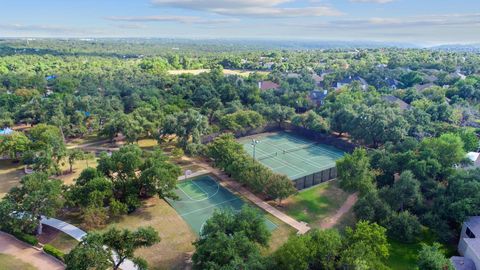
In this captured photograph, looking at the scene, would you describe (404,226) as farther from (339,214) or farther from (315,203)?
(315,203)

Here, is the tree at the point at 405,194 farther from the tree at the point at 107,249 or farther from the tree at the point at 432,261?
the tree at the point at 107,249

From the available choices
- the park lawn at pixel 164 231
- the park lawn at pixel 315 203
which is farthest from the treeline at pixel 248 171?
the park lawn at pixel 164 231

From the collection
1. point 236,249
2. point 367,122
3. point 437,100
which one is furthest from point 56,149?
point 437,100

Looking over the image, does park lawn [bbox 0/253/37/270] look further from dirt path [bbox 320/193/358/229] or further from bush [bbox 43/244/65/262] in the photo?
dirt path [bbox 320/193/358/229]

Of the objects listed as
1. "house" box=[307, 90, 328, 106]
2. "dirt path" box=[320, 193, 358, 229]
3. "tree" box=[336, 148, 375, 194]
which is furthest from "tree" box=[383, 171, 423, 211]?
"house" box=[307, 90, 328, 106]

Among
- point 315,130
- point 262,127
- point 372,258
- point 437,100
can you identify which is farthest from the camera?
point 437,100

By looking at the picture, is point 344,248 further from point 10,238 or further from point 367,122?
point 367,122
